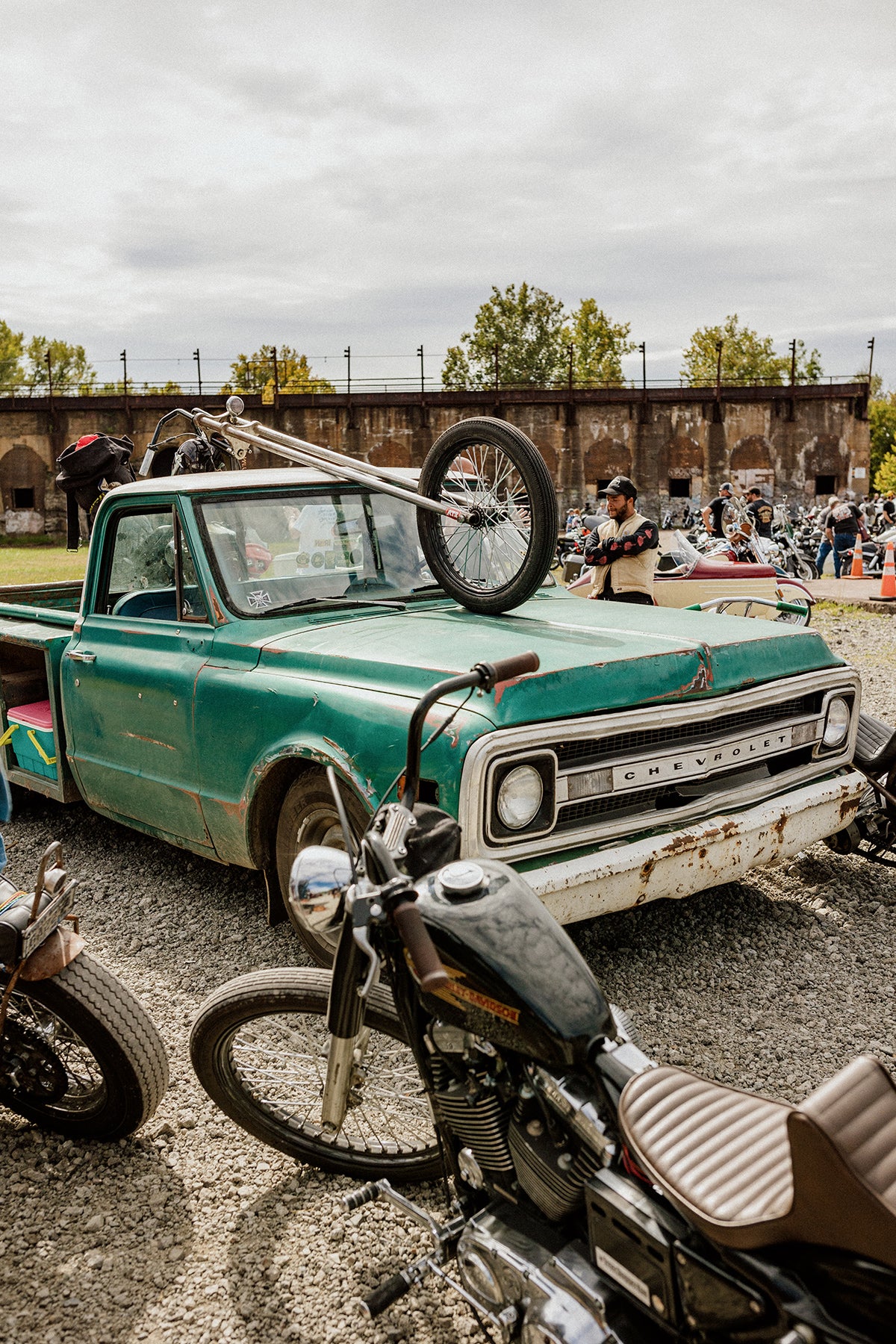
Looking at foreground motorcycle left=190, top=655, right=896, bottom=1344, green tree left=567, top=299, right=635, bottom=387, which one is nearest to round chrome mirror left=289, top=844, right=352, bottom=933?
foreground motorcycle left=190, top=655, right=896, bottom=1344

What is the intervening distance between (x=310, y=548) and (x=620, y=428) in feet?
127

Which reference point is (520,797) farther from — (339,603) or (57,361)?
(57,361)

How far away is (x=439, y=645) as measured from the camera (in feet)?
11.7

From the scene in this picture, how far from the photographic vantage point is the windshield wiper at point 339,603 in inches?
164

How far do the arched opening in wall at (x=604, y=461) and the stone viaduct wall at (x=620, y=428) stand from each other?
0.04 metres

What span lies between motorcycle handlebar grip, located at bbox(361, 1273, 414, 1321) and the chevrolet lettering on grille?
1.61 m

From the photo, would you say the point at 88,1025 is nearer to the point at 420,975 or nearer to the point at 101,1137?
the point at 101,1137

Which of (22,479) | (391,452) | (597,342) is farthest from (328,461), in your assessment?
(597,342)

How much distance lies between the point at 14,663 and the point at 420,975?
455cm

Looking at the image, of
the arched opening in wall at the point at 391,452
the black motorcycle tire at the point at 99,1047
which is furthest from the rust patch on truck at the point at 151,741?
the arched opening in wall at the point at 391,452

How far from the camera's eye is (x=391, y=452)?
40906 mm

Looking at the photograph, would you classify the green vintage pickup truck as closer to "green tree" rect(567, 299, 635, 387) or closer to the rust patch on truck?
the rust patch on truck

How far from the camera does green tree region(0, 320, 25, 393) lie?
64.3m

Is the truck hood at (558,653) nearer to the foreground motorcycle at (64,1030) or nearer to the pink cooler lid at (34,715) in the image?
the foreground motorcycle at (64,1030)
